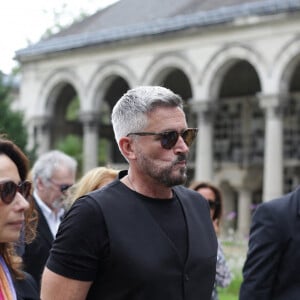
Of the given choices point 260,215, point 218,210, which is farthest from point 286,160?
point 260,215

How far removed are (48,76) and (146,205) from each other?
3556cm

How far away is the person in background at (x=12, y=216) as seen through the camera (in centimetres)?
395

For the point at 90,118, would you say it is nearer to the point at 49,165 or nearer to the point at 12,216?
the point at 49,165

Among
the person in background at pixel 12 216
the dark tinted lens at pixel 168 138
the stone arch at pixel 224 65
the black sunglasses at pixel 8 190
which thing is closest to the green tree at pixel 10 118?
the stone arch at pixel 224 65

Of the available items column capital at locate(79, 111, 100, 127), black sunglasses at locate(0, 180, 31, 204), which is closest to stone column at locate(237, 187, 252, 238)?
column capital at locate(79, 111, 100, 127)

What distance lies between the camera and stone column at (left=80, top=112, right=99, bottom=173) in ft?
126

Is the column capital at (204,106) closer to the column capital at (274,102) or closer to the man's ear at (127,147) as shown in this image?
the column capital at (274,102)

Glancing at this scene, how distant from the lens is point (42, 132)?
134 ft

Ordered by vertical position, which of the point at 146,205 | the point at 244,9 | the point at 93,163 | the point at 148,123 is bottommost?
the point at 93,163

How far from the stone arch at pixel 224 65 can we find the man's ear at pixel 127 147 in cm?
2722

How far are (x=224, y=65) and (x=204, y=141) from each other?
3418 millimetres

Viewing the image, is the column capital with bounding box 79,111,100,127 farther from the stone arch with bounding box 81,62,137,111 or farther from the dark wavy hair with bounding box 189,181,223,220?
the dark wavy hair with bounding box 189,181,223,220

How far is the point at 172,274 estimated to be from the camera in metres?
4.24

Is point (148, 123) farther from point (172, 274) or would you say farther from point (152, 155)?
point (172, 274)
